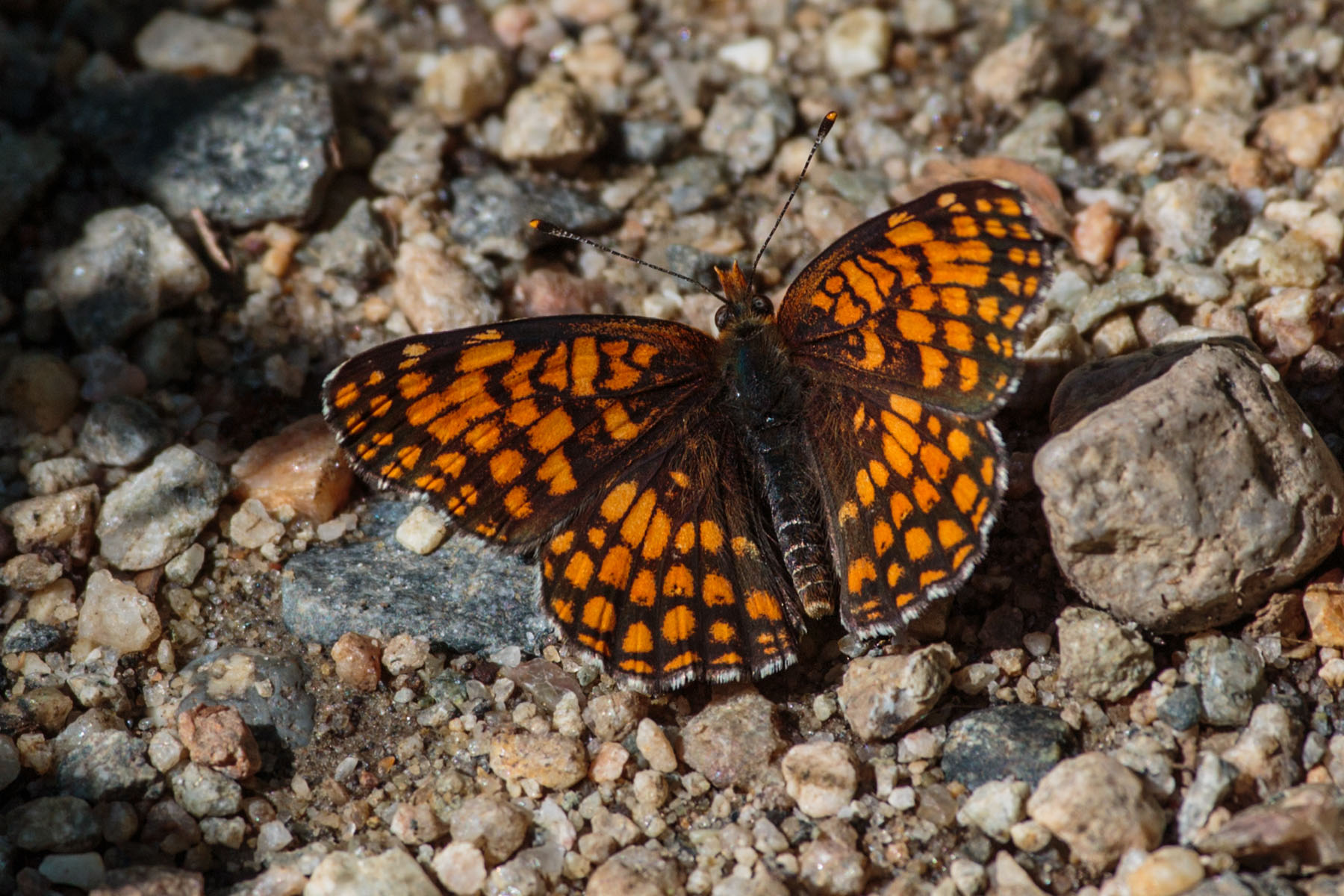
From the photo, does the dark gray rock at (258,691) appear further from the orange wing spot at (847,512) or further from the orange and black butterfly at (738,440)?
the orange wing spot at (847,512)

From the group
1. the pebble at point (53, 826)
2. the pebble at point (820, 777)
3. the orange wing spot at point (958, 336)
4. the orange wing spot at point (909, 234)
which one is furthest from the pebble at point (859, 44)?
the pebble at point (53, 826)

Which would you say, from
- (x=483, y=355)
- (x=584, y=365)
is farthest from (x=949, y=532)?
(x=483, y=355)

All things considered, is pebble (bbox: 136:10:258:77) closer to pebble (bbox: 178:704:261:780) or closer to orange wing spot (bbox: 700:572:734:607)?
pebble (bbox: 178:704:261:780)

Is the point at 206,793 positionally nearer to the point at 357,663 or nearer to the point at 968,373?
the point at 357,663

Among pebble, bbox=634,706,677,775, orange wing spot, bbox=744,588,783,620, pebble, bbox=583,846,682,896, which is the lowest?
pebble, bbox=583,846,682,896

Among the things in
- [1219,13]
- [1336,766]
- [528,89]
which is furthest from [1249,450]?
[528,89]

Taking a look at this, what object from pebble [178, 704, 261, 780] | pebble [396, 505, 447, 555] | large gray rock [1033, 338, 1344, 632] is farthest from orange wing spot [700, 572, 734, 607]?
pebble [178, 704, 261, 780]

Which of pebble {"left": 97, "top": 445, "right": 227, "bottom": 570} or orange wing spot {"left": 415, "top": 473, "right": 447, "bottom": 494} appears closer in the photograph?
orange wing spot {"left": 415, "top": 473, "right": 447, "bottom": 494}
